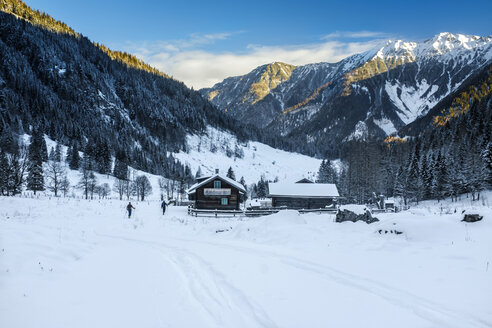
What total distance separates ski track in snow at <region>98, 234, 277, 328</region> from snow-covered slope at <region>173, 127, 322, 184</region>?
117m

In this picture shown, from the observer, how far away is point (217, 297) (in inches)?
265

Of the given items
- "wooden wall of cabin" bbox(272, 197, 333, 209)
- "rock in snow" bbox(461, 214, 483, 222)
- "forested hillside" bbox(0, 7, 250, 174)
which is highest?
"forested hillside" bbox(0, 7, 250, 174)

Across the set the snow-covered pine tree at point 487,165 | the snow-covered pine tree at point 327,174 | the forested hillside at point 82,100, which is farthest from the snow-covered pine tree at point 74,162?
the snow-covered pine tree at point 487,165

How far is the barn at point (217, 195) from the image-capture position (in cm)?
4238

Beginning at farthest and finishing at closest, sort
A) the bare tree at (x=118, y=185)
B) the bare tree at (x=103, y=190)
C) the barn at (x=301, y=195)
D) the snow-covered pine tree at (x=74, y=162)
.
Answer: the snow-covered pine tree at (x=74, y=162), the bare tree at (x=118, y=185), the bare tree at (x=103, y=190), the barn at (x=301, y=195)

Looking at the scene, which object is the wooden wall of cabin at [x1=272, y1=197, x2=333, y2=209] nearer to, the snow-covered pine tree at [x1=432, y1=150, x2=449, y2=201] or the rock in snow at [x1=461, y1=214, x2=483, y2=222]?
the snow-covered pine tree at [x1=432, y1=150, x2=449, y2=201]

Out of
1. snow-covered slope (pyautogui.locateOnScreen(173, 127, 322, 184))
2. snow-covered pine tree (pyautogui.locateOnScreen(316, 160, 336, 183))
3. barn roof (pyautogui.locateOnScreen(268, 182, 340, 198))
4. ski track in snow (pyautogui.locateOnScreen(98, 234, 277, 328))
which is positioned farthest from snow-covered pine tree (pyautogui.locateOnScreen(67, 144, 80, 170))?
ski track in snow (pyautogui.locateOnScreen(98, 234, 277, 328))

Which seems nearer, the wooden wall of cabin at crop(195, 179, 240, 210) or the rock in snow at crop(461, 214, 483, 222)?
the rock in snow at crop(461, 214, 483, 222)

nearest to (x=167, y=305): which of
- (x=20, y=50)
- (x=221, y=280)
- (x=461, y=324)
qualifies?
(x=221, y=280)

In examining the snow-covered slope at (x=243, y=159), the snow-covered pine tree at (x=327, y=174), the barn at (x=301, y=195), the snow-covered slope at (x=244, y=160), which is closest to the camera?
the barn at (x=301, y=195)

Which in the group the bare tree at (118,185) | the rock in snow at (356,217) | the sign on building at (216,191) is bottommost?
the rock in snow at (356,217)

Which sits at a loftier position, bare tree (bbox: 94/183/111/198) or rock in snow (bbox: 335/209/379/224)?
bare tree (bbox: 94/183/111/198)

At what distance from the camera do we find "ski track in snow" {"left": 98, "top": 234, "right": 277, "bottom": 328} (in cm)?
557

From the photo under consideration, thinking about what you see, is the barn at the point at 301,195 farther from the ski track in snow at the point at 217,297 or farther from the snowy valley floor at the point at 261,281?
the ski track in snow at the point at 217,297
